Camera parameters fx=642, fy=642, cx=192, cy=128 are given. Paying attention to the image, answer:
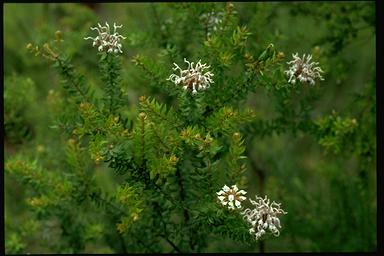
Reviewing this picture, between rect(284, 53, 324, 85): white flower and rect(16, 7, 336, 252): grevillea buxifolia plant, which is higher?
rect(284, 53, 324, 85): white flower

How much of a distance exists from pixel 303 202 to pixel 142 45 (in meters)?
1.81

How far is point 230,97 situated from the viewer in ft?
7.61

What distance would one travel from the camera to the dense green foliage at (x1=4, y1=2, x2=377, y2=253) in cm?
216

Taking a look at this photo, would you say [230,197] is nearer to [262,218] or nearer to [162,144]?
[262,218]

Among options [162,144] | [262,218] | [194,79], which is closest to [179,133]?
[162,144]

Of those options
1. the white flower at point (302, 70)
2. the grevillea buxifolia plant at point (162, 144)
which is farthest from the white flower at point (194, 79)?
the white flower at point (302, 70)

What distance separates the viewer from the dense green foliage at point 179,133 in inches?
85.0

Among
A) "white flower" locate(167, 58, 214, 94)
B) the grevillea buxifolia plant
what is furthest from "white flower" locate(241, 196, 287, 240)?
"white flower" locate(167, 58, 214, 94)

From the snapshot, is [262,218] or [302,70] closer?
[262,218]

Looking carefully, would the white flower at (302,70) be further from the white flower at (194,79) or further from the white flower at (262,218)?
the white flower at (262,218)

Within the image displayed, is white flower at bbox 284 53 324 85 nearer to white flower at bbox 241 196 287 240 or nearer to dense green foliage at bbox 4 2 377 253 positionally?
dense green foliage at bbox 4 2 377 253

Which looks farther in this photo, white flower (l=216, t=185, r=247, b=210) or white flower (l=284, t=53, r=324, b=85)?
white flower (l=284, t=53, r=324, b=85)

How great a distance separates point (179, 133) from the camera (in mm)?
2150

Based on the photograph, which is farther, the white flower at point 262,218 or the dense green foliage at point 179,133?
the dense green foliage at point 179,133
